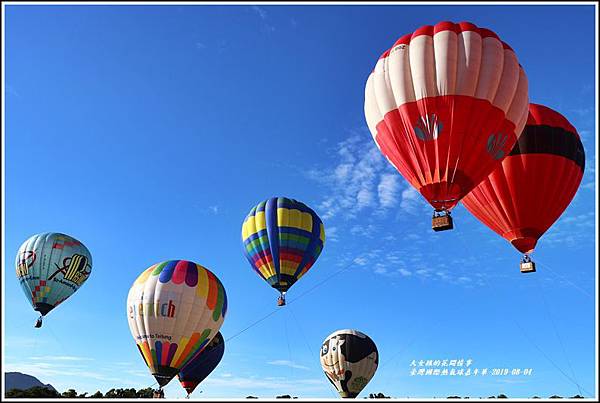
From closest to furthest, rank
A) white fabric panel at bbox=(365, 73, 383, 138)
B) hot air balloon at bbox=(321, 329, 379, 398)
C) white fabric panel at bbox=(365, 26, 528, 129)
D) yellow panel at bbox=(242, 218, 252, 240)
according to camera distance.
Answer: white fabric panel at bbox=(365, 26, 528, 129)
white fabric panel at bbox=(365, 73, 383, 138)
yellow panel at bbox=(242, 218, 252, 240)
hot air balloon at bbox=(321, 329, 379, 398)

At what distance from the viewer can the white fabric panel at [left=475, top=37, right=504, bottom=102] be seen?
52.3ft

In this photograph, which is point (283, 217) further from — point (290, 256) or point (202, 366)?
point (202, 366)

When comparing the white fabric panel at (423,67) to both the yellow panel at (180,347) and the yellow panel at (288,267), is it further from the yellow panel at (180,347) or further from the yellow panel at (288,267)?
the yellow panel at (180,347)

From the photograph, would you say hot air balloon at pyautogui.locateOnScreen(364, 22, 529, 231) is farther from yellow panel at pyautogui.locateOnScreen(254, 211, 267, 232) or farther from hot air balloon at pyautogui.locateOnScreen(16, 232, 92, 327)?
hot air balloon at pyautogui.locateOnScreen(16, 232, 92, 327)

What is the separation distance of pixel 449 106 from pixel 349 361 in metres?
18.5

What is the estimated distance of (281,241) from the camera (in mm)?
25641

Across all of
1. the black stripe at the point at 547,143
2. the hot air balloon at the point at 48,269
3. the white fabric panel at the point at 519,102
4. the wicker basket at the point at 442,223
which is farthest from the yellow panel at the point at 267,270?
the white fabric panel at the point at 519,102

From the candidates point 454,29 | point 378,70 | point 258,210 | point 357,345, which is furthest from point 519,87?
point 357,345

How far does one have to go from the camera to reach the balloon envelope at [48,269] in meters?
28.4

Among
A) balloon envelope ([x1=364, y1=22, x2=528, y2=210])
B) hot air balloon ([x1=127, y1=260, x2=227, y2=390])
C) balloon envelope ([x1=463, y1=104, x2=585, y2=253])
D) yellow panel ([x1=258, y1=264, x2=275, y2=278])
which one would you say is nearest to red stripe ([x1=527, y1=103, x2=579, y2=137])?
balloon envelope ([x1=463, y1=104, x2=585, y2=253])

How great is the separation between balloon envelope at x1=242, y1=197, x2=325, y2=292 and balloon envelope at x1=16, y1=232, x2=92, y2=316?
1091 cm

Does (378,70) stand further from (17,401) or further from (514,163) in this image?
(17,401)

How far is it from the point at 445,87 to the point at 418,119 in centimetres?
125

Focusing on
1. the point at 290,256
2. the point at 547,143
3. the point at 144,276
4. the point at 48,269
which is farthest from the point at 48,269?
the point at 547,143
